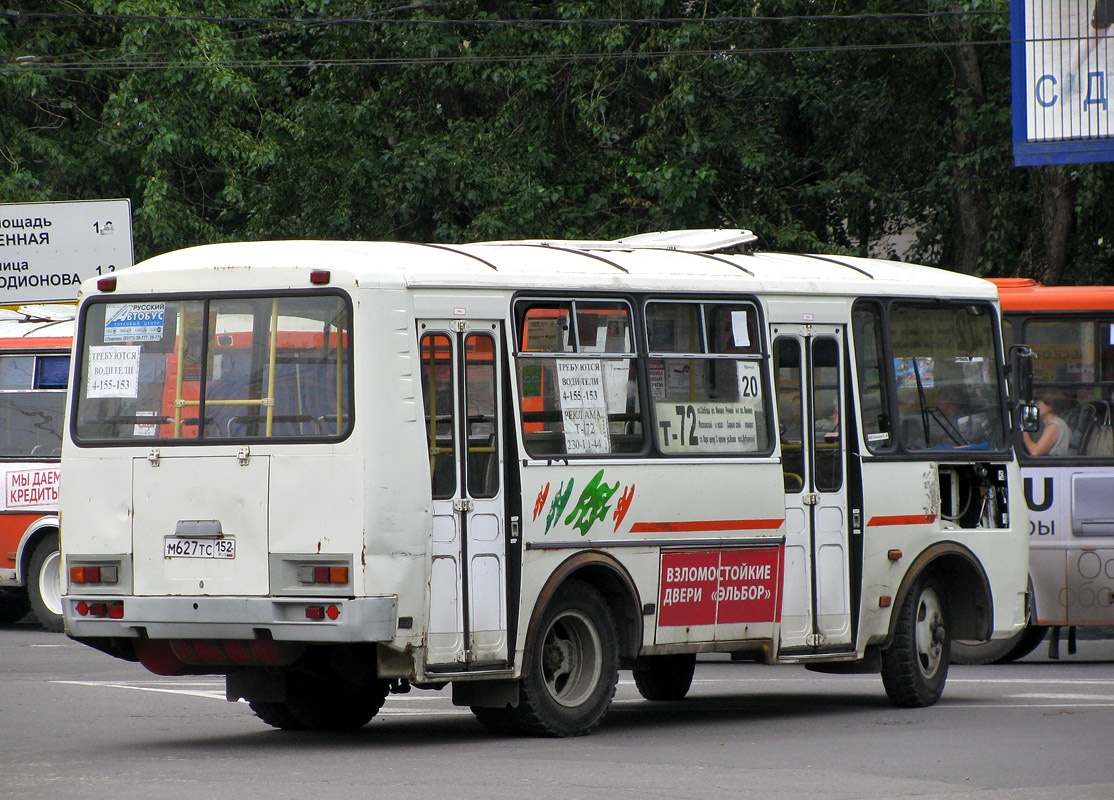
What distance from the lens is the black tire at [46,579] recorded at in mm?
Answer: 18953

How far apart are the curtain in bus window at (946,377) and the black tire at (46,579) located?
9.97 m

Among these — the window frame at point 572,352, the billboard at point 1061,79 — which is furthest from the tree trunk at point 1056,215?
the window frame at point 572,352

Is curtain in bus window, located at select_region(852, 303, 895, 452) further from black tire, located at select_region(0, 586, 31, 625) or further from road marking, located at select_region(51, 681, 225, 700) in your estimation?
black tire, located at select_region(0, 586, 31, 625)

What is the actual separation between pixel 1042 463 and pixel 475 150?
1098 cm

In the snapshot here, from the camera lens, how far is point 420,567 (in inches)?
372

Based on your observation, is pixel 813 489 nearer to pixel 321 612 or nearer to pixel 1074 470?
pixel 321 612

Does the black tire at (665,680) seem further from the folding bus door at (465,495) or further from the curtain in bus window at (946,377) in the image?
the folding bus door at (465,495)

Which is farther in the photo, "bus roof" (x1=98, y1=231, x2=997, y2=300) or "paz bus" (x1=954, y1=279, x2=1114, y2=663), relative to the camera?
"paz bus" (x1=954, y1=279, x2=1114, y2=663)

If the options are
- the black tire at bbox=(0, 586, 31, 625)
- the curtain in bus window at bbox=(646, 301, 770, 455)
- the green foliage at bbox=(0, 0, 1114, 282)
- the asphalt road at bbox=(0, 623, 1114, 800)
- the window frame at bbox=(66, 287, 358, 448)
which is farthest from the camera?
the green foliage at bbox=(0, 0, 1114, 282)

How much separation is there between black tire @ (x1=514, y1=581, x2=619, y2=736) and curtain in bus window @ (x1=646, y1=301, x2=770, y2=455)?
1.05 metres

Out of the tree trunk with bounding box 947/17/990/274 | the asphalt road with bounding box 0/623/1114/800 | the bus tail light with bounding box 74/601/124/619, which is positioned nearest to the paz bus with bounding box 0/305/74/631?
the asphalt road with bounding box 0/623/1114/800

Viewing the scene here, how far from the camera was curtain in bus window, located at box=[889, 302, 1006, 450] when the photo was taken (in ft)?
40.1

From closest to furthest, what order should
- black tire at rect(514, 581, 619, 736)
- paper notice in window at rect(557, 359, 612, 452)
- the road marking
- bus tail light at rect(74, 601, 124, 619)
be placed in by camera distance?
bus tail light at rect(74, 601, 124, 619)
black tire at rect(514, 581, 619, 736)
paper notice in window at rect(557, 359, 612, 452)
the road marking

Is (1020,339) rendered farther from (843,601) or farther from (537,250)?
(537,250)
